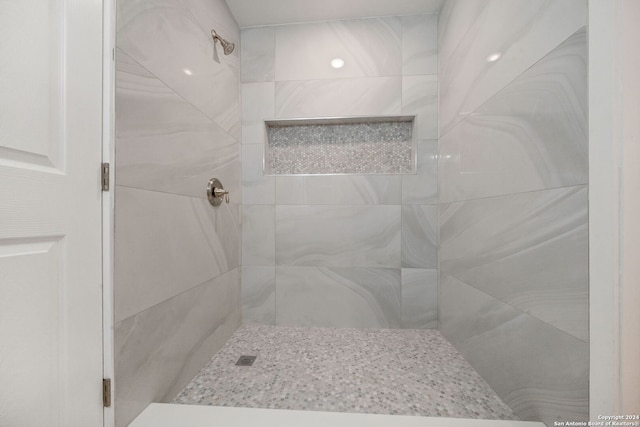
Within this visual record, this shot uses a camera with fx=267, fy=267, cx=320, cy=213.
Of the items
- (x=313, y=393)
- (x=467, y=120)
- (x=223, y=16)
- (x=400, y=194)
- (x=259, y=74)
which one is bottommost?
(x=313, y=393)

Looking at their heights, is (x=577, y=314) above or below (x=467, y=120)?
below

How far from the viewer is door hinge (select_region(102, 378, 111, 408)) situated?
0.85 metres

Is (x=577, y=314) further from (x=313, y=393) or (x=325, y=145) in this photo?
(x=325, y=145)

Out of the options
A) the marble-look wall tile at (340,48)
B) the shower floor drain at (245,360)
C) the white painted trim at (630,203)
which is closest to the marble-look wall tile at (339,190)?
the marble-look wall tile at (340,48)

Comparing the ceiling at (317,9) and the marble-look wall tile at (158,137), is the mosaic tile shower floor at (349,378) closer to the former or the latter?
the marble-look wall tile at (158,137)

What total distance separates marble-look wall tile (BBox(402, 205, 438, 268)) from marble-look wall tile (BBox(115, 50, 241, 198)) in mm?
1295

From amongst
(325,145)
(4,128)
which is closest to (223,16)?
(325,145)

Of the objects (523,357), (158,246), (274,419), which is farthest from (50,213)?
(523,357)

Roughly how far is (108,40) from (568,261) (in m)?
1.56

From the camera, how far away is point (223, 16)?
66.5 inches

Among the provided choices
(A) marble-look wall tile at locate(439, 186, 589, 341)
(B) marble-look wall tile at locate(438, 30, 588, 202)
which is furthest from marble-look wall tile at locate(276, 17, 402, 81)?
(A) marble-look wall tile at locate(439, 186, 589, 341)

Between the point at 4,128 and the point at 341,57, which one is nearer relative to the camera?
the point at 4,128

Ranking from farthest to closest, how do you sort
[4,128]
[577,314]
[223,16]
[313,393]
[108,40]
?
[223,16], [313,393], [108,40], [577,314], [4,128]

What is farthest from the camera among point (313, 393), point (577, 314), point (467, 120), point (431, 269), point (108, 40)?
point (431, 269)
